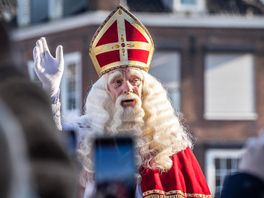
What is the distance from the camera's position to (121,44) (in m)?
4.27

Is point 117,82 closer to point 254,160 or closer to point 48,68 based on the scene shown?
point 48,68

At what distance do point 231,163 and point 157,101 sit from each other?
60.9ft

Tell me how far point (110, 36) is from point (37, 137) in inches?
118

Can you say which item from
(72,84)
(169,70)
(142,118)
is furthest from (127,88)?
(72,84)

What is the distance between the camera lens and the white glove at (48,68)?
12.6ft

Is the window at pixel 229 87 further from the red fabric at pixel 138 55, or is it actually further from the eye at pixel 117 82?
the eye at pixel 117 82

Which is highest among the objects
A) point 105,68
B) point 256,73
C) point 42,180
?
point 256,73

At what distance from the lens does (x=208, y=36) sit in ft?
72.7

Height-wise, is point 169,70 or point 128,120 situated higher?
point 169,70

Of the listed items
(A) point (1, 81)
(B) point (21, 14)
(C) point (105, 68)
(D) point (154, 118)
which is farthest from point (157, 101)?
(B) point (21, 14)

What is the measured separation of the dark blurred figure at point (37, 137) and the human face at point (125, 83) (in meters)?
2.46

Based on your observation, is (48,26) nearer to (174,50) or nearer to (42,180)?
(174,50)

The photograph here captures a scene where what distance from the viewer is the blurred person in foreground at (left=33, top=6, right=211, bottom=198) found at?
148 inches


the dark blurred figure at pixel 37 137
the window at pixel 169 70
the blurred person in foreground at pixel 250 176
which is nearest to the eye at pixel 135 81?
the blurred person in foreground at pixel 250 176
